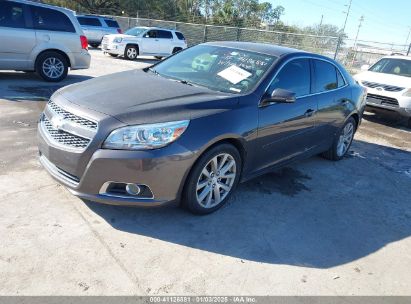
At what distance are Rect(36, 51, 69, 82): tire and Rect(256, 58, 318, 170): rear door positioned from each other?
6.80 metres

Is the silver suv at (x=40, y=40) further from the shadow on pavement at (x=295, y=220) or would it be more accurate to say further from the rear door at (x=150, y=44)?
the rear door at (x=150, y=44)

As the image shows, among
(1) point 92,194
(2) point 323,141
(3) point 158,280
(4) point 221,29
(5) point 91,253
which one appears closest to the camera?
(3) point 158,280

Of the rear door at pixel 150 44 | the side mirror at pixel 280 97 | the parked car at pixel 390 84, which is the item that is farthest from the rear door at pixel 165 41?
the side mirror at pixel 280 97

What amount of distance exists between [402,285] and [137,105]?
2773mm

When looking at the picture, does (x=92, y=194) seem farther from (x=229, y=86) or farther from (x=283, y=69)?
(x=283, y=69)

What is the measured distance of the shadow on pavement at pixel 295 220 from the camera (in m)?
3.42

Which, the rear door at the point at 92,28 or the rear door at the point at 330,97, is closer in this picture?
the rear door at the point at 330,97

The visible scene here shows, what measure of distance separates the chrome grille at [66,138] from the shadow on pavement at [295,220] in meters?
0.71

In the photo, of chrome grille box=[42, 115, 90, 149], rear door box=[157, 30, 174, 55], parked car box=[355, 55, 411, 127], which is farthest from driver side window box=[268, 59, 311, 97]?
rear door box=[157, 30, 174, 55]

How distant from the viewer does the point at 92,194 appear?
3285 mm

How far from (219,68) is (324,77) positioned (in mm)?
1709

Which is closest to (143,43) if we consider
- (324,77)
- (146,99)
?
(324,77)

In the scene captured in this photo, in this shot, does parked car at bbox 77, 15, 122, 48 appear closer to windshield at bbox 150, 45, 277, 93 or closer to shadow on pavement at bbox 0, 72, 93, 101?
shadow on pavement at bbox 0, 72, 93, 101

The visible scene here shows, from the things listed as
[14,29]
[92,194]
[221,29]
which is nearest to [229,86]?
[92,194]
